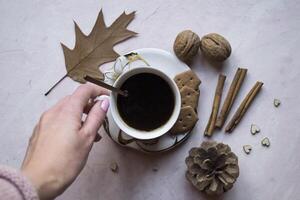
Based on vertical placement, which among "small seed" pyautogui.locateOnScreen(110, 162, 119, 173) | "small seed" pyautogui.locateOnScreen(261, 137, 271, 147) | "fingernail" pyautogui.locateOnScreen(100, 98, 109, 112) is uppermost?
"fingernail" pyautogui.locateOnScreen(100, 98, 109, 112)

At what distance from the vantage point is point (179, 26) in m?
0.90

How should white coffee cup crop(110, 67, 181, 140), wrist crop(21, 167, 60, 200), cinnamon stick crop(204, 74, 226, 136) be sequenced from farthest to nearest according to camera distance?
cinnamon stick crop(204, 74, 226, 136), white coffee cup crop(110, 67, 181, 140), wrist crop(21, 167, 60, 200)

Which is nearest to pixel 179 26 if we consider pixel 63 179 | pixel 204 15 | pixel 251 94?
pixel 204 15

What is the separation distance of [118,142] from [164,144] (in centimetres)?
9

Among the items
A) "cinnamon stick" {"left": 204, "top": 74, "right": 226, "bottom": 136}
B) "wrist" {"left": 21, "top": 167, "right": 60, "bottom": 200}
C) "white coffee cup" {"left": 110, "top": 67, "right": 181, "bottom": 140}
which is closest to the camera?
"wrist" {"left": 21, "top": 167, "right": 60, "bottom": 200}

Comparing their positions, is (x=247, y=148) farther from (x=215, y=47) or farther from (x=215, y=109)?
(x=215, y=47)

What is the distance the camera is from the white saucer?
0.83 m

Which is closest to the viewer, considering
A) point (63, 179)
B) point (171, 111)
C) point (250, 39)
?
point (63, 179)

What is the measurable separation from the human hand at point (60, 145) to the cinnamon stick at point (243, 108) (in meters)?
0.30

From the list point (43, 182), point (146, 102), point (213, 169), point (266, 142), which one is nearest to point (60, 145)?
point (43, 182)

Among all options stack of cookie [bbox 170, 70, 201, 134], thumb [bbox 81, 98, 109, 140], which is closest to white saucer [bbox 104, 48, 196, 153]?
stack of cookie [bbox 170, 70, 201, 134]

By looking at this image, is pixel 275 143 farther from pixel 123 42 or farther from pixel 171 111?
pixel 123 42

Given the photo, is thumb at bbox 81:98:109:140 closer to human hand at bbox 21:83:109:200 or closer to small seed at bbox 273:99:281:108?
human hand at bbox 21:83:109:200

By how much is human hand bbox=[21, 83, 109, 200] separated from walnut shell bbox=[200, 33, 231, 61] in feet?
0.90
